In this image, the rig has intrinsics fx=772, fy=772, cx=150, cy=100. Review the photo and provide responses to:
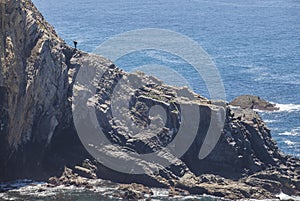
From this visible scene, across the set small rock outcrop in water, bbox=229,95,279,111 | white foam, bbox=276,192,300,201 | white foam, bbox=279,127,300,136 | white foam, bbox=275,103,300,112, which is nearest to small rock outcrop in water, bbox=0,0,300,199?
white foam, bbox=276,192,300,201

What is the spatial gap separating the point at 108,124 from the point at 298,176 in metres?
32.9

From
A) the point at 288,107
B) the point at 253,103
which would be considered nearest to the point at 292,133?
the point at 288,107

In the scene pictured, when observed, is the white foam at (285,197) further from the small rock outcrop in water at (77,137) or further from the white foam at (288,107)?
the white foam at (288,107)

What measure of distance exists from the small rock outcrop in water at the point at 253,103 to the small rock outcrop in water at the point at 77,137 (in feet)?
99.6

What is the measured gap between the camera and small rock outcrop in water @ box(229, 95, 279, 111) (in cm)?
16688

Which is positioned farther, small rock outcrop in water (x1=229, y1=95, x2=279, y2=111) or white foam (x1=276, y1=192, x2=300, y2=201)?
small rock outcrop in water (x1=229, y1=95, x2=279, y2=111)

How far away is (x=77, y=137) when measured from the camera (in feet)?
425

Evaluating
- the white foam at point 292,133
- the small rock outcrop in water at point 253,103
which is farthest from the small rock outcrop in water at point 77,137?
the small rock outcrop in water at point 253,103

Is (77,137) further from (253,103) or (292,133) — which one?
(253,103)

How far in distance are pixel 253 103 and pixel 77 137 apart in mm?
51728

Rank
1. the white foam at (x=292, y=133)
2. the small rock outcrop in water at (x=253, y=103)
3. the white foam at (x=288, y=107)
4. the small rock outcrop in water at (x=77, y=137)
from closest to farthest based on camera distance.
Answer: the small rock outcrop in water at (x=77, y=137), the white foam at (x=292, y=133), the white foam at (x=288, y=107), the small rock outcrop in water at (x=253, y=103)

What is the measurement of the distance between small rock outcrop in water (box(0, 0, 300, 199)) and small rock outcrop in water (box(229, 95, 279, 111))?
30373 millimetres

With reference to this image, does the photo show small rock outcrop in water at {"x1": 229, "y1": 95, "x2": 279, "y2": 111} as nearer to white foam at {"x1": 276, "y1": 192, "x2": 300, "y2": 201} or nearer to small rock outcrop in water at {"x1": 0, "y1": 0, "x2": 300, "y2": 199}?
small rock outcrop in water at {"x1": 0, "y1": 0, "x2": 300, "y2": 199}

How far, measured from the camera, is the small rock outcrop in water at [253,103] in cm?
16688
